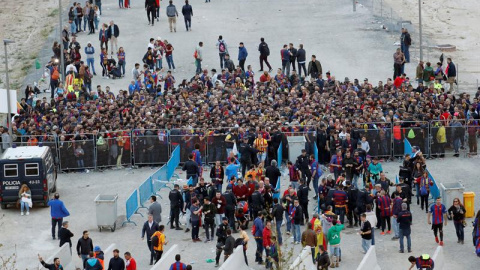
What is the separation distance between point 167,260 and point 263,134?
10.3 m

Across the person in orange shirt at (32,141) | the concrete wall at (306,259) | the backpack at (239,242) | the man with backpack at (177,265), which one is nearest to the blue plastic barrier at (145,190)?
the person in orange shirt at (32,141)

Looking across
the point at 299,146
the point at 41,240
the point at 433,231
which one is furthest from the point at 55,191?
the point at 433,231

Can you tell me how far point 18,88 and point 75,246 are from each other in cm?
2128

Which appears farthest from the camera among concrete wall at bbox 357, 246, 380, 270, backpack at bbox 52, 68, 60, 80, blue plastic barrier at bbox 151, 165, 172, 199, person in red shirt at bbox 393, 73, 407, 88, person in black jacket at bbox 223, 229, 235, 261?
backpack at bbox 52, 68, 60, 80

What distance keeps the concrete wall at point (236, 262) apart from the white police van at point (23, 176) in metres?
8.86

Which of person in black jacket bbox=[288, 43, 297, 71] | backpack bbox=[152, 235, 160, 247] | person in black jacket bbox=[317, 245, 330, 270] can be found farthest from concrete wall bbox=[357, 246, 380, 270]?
person in black jacket bbox=[288, 43, 297, 71]

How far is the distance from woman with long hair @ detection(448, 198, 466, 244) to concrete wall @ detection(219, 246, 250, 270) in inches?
235

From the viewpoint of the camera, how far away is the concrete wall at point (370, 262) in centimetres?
3276

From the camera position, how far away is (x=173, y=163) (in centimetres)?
4350

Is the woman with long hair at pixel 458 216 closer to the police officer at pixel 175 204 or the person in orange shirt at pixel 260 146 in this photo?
the police officer at pixel 175 204

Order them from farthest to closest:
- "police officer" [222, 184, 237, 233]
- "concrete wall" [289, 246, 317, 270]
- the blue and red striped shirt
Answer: "police officer" [222, 184, 237, 233], the blue and red striped shirt, "concrete wall" [289, 246, 317, 270]

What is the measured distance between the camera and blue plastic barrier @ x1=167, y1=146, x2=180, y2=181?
1687 inches

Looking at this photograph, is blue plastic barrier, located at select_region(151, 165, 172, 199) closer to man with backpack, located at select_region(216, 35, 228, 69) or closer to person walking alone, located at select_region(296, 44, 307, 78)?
person walking alone, located at select_region(296, 44, 307, 78)

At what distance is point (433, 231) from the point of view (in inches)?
1460
